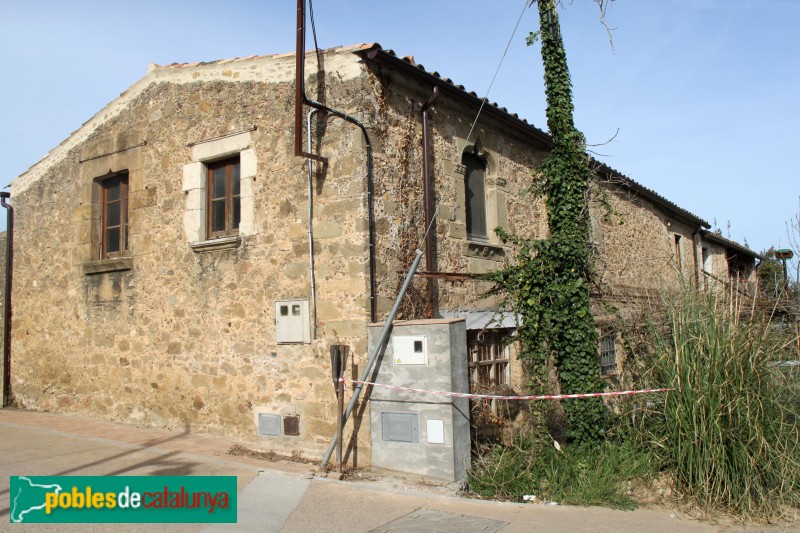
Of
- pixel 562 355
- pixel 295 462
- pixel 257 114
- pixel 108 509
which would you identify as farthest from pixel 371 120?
pixel 108 509

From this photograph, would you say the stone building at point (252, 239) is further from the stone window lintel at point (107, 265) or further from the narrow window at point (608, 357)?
the narrow window at point (608, 357)

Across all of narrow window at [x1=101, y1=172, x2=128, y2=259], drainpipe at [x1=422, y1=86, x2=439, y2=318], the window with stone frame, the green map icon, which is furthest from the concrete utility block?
narrow window at [x1=101, y1=172, x2=128, y2=259]

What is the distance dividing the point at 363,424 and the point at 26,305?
7.11 m

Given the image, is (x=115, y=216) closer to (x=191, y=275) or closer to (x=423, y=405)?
(x=191, y=275)

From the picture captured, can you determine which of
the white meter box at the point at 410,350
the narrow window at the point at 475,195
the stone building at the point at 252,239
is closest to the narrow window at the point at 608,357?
the stone building at the point at 252,239

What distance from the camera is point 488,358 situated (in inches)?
347

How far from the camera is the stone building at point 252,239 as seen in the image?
7223mm

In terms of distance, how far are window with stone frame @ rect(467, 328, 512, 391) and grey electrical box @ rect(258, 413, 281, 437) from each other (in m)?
2.45

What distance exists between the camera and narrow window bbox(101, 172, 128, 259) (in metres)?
9.66

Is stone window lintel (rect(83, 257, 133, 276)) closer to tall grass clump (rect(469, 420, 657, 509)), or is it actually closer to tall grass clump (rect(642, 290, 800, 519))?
tall grass clump (rect(469, 420, 657, 509))

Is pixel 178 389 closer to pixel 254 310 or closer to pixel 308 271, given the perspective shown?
pixel 254 310

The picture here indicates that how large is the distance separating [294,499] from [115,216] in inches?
242

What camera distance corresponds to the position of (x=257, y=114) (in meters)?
7.92

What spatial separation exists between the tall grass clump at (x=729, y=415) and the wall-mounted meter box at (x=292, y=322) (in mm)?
3681
